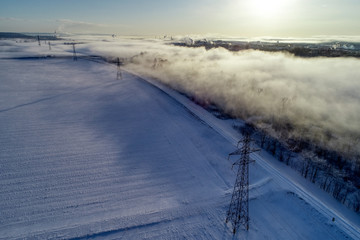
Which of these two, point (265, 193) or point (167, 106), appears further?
point (167, 106)

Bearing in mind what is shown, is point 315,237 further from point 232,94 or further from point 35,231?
point 232,94

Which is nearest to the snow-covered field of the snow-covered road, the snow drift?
the snow-covered road

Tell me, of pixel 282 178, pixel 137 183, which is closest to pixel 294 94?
pixel 282 178

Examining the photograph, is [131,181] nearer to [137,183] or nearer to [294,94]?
[137,183]

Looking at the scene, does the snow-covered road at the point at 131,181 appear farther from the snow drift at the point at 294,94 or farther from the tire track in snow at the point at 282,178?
the snow drift at the point at 294,94

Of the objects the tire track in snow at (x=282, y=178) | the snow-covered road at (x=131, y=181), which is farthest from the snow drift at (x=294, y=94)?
the snow-covered road at (x=131, y=181)

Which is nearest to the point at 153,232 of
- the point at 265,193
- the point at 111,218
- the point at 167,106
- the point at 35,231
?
the point at 111,218
